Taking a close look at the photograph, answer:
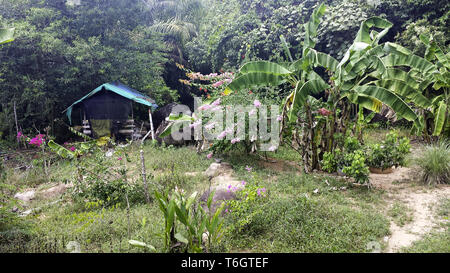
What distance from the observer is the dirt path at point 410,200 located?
3410 mm

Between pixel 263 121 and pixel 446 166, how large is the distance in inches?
130

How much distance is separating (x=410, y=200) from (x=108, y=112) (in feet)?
29.3

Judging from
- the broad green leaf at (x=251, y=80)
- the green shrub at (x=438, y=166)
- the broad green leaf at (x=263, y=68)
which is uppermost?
the broad green leaf at (x=263, y=68)

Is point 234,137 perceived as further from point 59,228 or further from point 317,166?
point 59,228

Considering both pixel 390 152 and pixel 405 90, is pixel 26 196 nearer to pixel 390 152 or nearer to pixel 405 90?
pixel 390 152

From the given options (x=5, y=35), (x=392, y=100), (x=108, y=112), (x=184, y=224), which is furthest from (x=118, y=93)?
(x=392, y=100)

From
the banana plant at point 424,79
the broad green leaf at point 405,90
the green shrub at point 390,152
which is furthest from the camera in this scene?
the green shrub at point 390,152

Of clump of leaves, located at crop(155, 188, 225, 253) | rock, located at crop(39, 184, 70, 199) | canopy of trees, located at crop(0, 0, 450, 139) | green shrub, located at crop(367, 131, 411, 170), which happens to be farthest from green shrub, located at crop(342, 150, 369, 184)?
canopy of trees, located at crop(0, 0, 450, 139)

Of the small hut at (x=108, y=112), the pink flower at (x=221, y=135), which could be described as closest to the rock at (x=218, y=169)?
the pink flower at (x=221, y=135)

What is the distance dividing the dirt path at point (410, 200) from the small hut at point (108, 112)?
699 centimetres

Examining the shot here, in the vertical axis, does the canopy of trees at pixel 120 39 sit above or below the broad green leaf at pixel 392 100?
above

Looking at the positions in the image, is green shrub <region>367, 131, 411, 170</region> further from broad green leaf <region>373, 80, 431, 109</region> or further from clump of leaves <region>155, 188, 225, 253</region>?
clump of leaves <region>155, 188, 225, 253</region>

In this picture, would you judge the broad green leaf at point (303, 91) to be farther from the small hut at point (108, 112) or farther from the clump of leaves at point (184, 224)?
the small hut at point (108, 112)

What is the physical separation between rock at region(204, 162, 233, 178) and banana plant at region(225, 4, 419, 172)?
1556 millimetres
